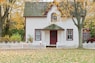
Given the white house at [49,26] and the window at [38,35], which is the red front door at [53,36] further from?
the window at [38,35]

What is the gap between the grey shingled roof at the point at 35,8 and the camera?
147ft

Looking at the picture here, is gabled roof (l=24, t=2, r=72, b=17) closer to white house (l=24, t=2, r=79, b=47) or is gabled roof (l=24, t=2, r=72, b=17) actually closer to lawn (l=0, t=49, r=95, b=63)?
white house (l=24, t=2, r=79, b=47)

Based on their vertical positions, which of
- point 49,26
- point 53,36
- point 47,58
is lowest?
point 47,58

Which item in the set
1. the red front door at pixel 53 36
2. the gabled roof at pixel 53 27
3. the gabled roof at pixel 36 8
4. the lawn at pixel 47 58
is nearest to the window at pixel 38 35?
the gabled roof at pixel 53 27

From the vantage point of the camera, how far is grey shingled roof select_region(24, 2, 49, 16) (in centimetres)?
4475

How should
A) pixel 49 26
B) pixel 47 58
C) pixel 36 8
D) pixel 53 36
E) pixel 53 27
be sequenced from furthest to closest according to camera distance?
pixel 36 8
pixel 53 36
pixel 49 26
pixel 53 27
pixel 47 58

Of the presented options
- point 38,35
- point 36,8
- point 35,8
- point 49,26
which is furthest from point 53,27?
point 35,8

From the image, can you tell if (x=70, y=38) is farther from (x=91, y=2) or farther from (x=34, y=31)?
(x=91, y=2)

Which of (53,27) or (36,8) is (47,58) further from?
(36,8)

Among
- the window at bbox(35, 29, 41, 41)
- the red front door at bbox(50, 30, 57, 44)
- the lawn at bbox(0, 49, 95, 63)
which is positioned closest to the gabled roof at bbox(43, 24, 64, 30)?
the red front door at bbox(50, 30, 57, 44)

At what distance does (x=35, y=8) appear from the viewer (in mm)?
45938

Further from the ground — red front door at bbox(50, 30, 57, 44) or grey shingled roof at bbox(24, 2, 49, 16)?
grey shingled roof at bbox(24, 2, 49, 16)

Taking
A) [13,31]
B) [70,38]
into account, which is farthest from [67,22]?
[13,31]

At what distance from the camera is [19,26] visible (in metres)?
51.0
